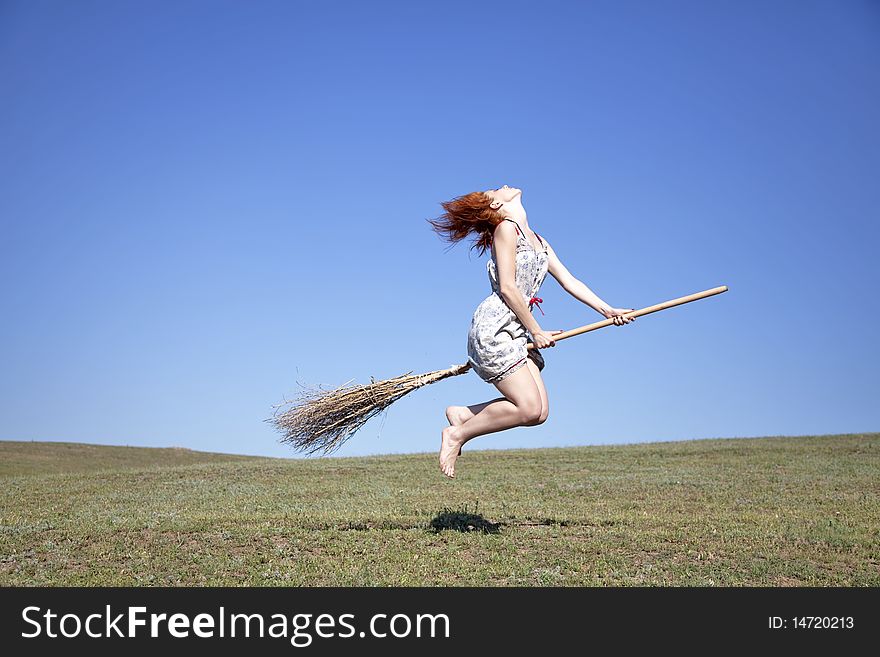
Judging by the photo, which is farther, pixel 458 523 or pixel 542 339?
pixel 458 523

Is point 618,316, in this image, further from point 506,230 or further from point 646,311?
point 506,230

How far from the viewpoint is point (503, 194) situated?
29.4 feet

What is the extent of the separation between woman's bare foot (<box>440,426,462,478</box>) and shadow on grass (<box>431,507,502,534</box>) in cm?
162

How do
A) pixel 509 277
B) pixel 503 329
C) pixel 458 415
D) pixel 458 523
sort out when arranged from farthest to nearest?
1. pixel 458 523
2. pixel 458 415
3. pixel 503 329
4. pixel 509 277

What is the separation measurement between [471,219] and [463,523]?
12.7 feet

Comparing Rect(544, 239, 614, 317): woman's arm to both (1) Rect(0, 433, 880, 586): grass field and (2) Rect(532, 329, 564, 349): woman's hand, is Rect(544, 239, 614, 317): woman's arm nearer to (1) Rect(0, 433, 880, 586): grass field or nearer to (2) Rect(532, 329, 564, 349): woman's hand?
(2) Rect(532, 329, 564, 349): woman's hand

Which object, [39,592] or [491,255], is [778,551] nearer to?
[491,255]

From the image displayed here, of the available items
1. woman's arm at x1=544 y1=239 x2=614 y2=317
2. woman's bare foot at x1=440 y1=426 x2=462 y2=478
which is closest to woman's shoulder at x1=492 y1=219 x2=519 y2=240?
woman's arm at x1=544 y1=239 x2=614 y2=317

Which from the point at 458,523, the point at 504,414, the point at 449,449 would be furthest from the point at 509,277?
the point at 458,523

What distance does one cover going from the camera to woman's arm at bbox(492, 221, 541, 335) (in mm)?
8344

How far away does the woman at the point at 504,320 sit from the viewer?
839 centimetres

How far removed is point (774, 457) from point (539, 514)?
11055 millimetres

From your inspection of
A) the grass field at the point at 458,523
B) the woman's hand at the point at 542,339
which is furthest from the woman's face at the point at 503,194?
the grass field at the point at 458,523

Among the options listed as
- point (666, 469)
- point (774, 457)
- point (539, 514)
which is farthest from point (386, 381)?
point (774, 457)
